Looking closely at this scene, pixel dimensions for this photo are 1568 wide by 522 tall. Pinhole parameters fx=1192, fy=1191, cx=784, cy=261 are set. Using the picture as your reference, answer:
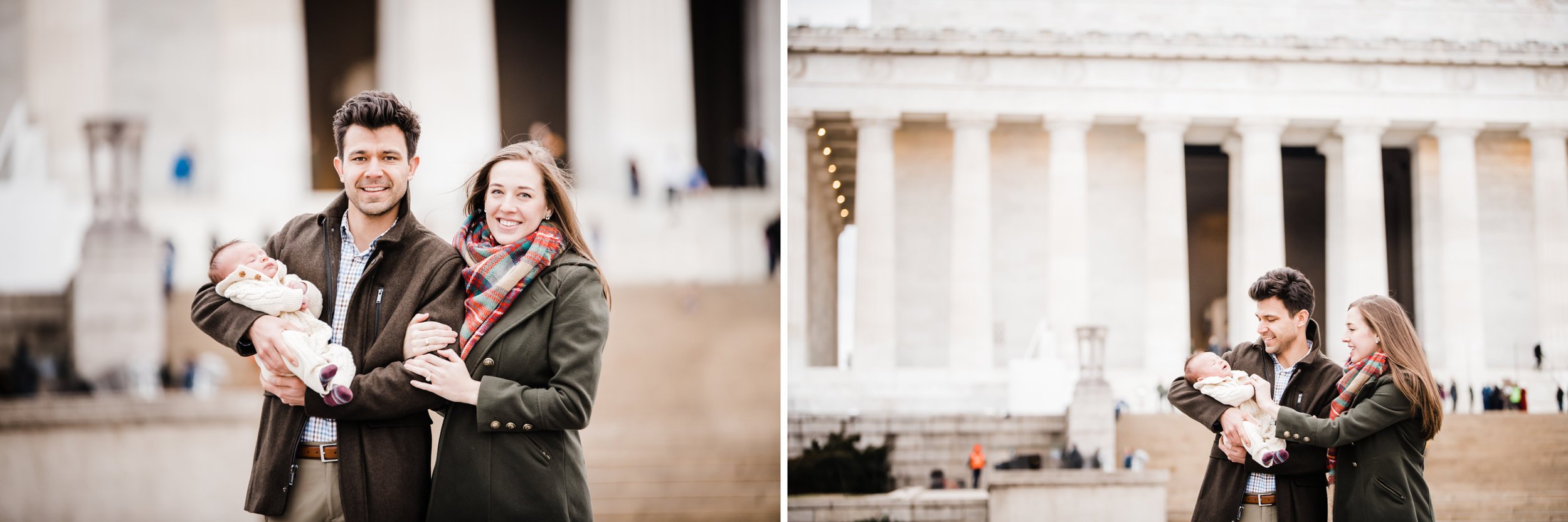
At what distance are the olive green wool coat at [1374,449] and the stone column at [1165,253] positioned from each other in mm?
21061

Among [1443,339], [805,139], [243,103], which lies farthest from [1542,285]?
[243,103]

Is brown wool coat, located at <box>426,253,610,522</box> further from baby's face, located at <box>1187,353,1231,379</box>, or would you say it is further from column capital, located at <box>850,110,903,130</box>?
column capital, located at <box>850,110,903,130</box>

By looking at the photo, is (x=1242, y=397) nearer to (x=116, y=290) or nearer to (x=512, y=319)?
(x=512, y=319)

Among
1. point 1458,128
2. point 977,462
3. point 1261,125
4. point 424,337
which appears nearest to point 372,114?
point 424,337

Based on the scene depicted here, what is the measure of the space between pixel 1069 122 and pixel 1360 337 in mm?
20021

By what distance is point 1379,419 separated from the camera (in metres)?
5.14

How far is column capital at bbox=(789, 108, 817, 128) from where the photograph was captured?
70.3 feet

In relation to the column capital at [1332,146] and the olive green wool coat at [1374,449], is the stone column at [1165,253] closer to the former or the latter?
the column capital at [1332,146]

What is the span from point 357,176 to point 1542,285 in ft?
66.9

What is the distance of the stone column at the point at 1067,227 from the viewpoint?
24938 mm

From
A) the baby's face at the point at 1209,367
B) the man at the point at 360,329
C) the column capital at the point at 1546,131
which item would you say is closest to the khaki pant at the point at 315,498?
the man at the point at 360,329

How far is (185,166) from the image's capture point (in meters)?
24.7

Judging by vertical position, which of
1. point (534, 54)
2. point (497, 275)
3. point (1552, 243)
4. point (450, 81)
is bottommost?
point (497, 275)

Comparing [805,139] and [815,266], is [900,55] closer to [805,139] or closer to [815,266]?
[805,139]
